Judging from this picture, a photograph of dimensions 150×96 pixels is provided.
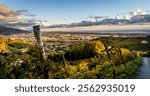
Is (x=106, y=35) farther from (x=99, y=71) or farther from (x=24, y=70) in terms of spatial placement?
(x=24, y=70)

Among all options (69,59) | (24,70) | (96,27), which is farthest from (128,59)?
(24,70)

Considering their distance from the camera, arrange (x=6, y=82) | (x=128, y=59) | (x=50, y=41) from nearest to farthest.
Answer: (x=6, y=82)
(x=50, y=41)
(x=128, y=59)

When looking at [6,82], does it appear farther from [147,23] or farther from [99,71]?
[147,23]

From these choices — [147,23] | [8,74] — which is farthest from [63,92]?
[147,23]

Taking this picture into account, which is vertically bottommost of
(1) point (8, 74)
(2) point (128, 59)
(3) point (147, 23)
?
(2) point (128, 59)

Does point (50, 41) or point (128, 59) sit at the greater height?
point (50, 41)

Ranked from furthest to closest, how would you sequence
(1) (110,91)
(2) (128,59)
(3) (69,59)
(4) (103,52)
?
(2) (128,59), (4) (103,52), (3) (69,59), (1) (110,91)

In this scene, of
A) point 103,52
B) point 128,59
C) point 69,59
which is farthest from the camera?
point 128,59

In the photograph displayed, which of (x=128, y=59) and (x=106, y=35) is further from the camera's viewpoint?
(x=128, y=59)

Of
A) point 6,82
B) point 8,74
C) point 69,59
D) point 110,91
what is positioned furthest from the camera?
point 69,59
